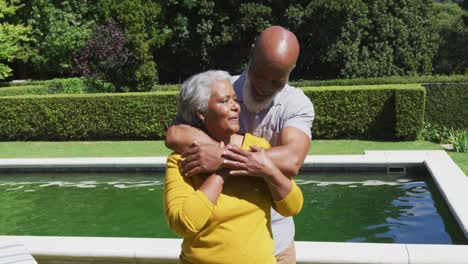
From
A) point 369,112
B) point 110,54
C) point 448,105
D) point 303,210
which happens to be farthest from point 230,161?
point 110,54

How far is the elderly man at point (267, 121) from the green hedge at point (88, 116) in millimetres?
11332

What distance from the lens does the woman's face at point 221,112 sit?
1.91 m

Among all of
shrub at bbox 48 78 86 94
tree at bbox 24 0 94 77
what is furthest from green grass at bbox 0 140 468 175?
tree at bbox 24 0 94 77

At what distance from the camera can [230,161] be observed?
6.09 feet

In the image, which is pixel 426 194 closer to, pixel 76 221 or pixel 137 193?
pixel 137 193

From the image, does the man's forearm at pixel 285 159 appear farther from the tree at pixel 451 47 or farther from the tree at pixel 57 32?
the tree at pixel 451 47

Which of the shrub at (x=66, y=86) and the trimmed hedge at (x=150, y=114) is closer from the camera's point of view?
the trimmed hedge at (x=150, y=114)

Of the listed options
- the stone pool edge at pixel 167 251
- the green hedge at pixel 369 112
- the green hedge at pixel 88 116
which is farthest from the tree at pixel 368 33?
the stone pool edge at pixel 167 251

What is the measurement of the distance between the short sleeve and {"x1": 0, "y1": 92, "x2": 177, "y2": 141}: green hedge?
37.3ft

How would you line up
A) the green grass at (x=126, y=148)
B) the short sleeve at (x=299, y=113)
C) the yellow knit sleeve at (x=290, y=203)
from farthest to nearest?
the green grass at (x=126, y=148) < the short sleeve at (x=299, y=113) < the yellow knit sleeve at (x=290, y=203)

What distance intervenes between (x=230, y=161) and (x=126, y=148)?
1098cm

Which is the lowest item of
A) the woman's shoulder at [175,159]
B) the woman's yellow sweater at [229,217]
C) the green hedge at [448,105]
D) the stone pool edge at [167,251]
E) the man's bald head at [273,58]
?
the green hedge at [448,105]

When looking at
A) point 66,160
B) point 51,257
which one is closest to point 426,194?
point 51,257

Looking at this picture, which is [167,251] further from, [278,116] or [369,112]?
[369,112]
